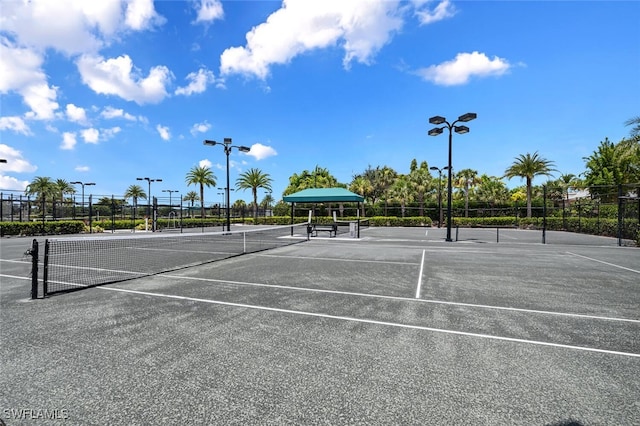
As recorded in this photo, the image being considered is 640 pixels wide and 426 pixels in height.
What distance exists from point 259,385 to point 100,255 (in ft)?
41.1

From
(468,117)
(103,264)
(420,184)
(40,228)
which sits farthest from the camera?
(420,184)

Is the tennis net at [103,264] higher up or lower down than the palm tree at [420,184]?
lower down

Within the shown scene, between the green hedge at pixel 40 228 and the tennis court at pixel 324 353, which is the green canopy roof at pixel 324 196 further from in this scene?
the green hedge at pixel 40 228

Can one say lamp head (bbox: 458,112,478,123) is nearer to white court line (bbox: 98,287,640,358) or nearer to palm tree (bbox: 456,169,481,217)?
white court line (bbox: 98,287,640,358)

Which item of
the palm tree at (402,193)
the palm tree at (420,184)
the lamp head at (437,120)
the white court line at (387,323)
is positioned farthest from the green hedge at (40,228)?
the palm tree at (420,184)

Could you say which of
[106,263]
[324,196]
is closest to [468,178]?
[324,196]

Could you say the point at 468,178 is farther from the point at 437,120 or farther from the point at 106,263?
the point at 106,263

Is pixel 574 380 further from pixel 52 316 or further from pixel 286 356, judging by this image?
pixel 52 316

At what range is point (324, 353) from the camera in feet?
12.4

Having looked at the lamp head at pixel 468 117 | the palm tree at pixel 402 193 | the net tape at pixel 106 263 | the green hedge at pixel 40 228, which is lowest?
the net tape at pixel 106 263

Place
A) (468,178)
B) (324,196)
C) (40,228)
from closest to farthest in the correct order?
(324,196) → (40,228) → (468,178)

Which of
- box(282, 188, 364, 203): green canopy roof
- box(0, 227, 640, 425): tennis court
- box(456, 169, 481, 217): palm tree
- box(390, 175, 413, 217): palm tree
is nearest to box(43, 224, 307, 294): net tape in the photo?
box(0, 227, 640, 425): tennis court

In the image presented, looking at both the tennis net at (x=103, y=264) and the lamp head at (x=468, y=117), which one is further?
the lamp head at (x=468, y=117)

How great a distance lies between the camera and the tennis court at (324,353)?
271 cm
